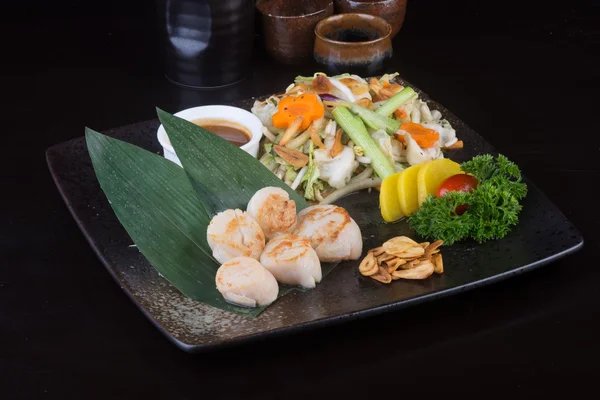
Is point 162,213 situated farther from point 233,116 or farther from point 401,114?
point 401,114

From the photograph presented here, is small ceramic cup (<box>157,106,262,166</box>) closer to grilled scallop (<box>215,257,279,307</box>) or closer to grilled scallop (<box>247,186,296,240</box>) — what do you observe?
grilled scallop (<box>247,186,296,240</box>)

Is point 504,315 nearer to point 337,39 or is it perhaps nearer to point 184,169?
point 184,169

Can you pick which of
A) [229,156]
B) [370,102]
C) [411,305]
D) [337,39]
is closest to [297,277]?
[411,305]

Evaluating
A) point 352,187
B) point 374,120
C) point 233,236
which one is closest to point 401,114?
point 374,120

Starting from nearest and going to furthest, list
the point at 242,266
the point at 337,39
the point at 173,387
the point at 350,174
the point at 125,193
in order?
the point at 173,387
the point at 242,266
the point at 125,193
the point at 350,174
the point at 337,39

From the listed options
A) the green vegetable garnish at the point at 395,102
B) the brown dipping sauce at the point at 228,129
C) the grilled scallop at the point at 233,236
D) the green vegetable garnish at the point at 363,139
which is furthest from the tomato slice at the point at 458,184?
the brown dipping sauce at the point at 228,129

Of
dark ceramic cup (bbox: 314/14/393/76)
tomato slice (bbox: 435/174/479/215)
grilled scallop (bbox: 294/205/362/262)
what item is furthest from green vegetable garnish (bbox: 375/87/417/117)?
grilled scallop (bbox: 294/205/362/262)

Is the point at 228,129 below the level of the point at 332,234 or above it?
below
